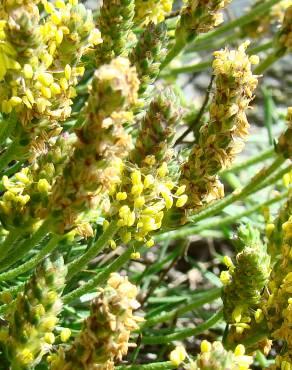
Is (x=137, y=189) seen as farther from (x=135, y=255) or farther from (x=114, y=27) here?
(x=114, y=27)

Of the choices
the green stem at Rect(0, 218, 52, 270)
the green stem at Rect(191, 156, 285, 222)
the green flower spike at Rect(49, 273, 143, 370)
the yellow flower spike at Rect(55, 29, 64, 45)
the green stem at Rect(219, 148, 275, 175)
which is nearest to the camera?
the green flower spike at Rect(49, 273, 143, 370)

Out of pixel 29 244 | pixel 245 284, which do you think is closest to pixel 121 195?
pixel 29 244

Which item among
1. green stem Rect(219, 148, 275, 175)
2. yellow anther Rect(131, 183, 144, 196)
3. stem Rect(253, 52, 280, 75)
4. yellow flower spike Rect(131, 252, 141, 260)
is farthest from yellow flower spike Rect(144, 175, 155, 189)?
green stem Rect(219, 148, 275, 175)

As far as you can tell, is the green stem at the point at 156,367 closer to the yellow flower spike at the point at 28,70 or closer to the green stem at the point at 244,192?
the green stem at the point at 244,192

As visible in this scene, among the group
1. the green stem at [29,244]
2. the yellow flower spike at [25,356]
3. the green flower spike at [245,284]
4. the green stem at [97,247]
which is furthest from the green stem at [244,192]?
the yellow flower spike at [25,356]

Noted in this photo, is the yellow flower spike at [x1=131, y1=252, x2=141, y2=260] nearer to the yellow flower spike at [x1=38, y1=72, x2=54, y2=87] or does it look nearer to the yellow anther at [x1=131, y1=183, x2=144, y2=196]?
the yellow anther at [x1=131, y1=183, x2=144, y2=196]

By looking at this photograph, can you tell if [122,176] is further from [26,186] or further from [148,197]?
[26,186]

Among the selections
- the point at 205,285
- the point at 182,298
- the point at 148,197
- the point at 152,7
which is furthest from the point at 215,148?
the point at 205,285

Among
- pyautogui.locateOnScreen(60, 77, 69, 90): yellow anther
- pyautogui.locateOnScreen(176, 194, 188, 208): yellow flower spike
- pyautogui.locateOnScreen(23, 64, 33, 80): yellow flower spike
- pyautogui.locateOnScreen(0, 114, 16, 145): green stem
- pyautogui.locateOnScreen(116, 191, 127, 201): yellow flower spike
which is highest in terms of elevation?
pyautogui.locateOnScreen(23, 64, 33, 80): yellow flower spike
